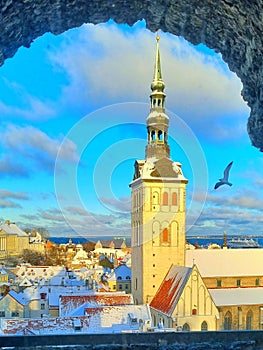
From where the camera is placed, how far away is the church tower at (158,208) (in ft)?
91.0

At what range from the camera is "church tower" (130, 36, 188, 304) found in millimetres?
27750

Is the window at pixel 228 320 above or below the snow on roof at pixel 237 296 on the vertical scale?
below

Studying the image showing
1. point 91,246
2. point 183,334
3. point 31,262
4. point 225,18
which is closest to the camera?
point 225,18

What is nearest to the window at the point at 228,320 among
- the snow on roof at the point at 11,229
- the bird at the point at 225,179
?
the bird at the point at 225,179

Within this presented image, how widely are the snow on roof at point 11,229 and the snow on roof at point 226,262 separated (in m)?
28.2

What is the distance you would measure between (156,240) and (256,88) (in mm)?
25597

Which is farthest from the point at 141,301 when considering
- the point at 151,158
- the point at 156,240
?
the point at 151,158

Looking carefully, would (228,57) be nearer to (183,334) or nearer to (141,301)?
(183,334)

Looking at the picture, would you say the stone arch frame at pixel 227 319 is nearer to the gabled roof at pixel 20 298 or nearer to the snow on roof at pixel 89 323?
the snow on roof at pixel 89 323

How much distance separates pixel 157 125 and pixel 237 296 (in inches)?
457

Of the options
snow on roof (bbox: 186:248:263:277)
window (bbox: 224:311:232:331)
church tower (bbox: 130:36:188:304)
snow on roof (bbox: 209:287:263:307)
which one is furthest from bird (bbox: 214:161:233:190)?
snow on roof (bbox: 186:248:263:277)

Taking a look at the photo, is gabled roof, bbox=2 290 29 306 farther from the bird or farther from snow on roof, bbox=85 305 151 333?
the bird

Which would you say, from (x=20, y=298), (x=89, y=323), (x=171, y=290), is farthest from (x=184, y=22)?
(x=171, y=290)

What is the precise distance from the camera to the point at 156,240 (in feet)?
92.6
